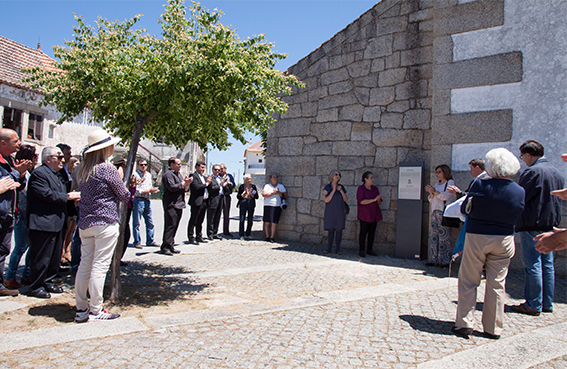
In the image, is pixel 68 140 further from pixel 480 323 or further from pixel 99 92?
pixel 480 323

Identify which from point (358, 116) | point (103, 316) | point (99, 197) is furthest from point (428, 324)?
point (358, 116)

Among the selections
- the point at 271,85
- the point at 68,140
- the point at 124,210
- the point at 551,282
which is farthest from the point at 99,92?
the point at 68,140

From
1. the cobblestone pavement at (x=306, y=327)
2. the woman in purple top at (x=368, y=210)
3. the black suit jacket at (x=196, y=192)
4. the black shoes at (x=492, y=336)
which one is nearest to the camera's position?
the cobblestone pavement at (x=306, y=327)

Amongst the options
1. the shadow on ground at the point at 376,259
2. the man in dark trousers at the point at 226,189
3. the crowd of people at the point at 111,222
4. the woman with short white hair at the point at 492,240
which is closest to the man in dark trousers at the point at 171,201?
the crowd of people at the point at 111,222

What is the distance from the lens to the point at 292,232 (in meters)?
9.38

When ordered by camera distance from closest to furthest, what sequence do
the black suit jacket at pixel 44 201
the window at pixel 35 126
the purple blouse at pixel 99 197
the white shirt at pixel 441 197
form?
1. the purple blouse at pixel 99 197
2. the black suit jacket at pixel 44 201
3. the white shirt at pixel 441 197
4. the window at pixel 35 126

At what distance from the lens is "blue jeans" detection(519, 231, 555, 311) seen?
14.0 feet

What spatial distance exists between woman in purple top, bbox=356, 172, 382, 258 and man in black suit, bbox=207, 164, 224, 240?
128 inches

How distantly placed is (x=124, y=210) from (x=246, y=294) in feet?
5.59

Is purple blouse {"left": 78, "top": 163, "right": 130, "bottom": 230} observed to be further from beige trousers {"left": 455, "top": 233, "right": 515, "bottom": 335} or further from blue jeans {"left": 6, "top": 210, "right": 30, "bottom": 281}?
beige trousers {"left": 455, "top": 233, "right": 515, "bottom": 335}

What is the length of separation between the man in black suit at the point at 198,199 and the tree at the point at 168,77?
12.1 ft

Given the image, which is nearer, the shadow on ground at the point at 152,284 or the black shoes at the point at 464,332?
the black shoes at the point at 464,332

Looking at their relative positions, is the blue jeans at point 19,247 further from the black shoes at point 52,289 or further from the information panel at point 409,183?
the information panel at point 409,183

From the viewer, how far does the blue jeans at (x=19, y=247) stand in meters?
4.84
